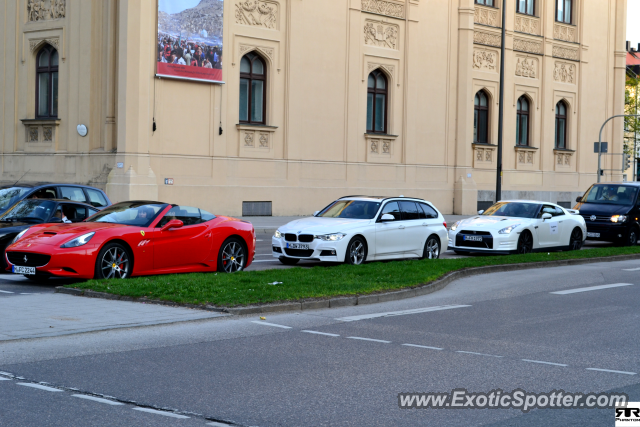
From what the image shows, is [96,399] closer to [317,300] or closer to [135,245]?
[317,300]

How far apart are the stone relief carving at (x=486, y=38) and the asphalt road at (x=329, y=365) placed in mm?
31064

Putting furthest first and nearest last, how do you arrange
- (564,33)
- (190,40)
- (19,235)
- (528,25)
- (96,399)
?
(564,33), (528,25), (190,40), (19,235), (96,399)

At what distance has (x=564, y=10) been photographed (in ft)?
152

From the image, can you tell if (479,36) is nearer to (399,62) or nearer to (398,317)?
(399,62)

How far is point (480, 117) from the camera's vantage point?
139 feet

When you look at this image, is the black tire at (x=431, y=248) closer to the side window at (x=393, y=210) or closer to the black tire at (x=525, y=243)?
the side window at (x=393, y=210)

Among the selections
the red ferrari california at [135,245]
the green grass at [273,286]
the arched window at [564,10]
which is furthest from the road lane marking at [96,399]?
the arched window at [564,10]

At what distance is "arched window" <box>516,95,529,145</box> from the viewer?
146ft

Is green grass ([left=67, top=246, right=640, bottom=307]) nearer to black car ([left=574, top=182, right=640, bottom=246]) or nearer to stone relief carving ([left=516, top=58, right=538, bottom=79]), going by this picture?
black car ([left=574, top=182, right=640, bottom=246])

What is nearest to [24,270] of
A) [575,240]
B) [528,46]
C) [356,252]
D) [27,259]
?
[27,259]

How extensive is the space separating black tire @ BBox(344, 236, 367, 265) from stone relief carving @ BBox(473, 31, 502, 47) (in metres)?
26.6

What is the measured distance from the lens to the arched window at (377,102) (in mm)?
37700

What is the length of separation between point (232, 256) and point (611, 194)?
50.7 feet

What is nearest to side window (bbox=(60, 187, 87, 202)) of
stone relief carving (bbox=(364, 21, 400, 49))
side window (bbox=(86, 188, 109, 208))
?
side window (bbox=(86, 188, 109, 208))
